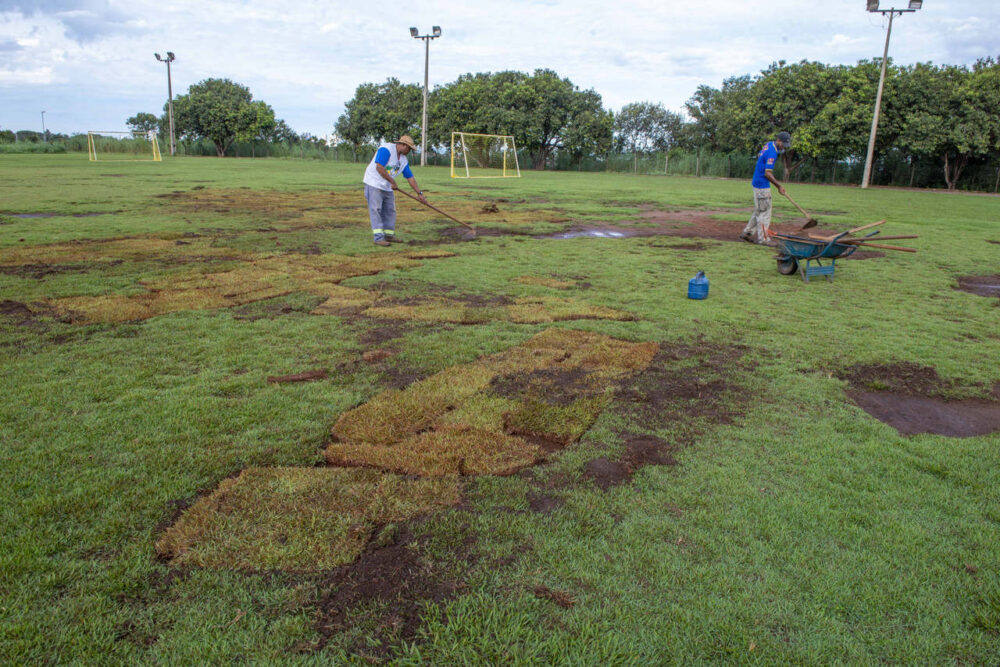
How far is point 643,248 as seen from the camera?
10.0 m

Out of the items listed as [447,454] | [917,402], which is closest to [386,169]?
[447,454]

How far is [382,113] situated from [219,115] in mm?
15926

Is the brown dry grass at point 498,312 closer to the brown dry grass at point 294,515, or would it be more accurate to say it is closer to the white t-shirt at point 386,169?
the brown dry grass at point 294,515

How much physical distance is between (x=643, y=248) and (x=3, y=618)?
9233 mm

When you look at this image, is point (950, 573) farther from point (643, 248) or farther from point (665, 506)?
point (643, 248)

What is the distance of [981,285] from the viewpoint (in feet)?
26.0

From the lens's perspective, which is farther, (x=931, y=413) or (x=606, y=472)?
(x=931, y=413)

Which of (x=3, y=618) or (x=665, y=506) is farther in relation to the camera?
(x=665, y=506)

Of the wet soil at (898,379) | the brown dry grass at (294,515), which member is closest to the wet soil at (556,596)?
the brown dry grass at (294,515)

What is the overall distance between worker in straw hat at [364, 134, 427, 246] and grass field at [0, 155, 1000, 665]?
3133mm

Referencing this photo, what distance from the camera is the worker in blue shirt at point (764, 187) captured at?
32.3ft

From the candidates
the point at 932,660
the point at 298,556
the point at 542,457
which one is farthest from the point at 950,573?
the point at 298,556

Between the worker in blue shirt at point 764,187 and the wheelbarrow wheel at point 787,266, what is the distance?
1.58 meters

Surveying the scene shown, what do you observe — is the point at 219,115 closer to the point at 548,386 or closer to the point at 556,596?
the point at 548,386
